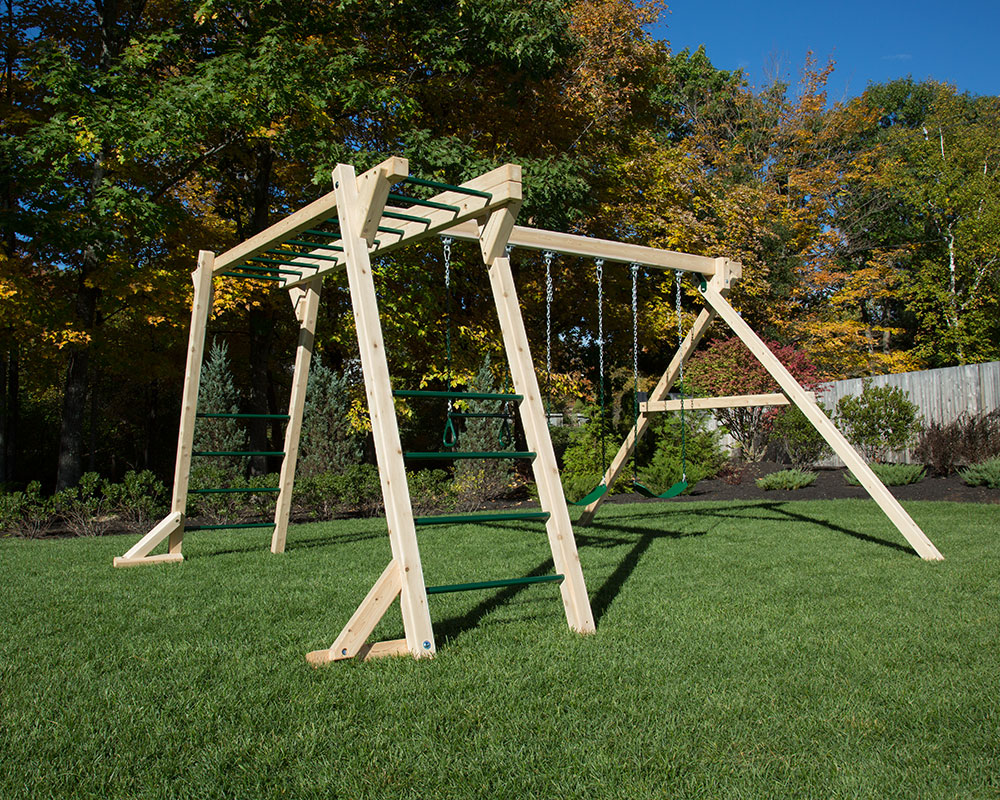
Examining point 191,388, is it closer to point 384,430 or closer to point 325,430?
point 384,430

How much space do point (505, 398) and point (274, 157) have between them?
42.1ft

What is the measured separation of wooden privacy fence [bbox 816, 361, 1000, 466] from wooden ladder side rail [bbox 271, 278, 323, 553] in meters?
10.9

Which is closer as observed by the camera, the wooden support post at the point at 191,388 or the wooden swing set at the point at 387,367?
the wooden swing set at the point at 387,367

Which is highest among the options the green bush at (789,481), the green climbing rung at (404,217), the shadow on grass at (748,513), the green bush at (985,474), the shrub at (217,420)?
the green climbing rung at (404,217)

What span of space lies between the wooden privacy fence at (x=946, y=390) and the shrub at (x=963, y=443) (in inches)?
30.3

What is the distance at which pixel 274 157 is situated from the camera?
1498 cm

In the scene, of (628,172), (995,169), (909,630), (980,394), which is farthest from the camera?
(995,169)

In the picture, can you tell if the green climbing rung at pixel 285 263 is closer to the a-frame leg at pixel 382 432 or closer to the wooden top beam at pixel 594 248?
the wooden top beam at pixel 594 248

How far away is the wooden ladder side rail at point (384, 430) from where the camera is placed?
350cm

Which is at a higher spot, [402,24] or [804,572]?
[402,24]

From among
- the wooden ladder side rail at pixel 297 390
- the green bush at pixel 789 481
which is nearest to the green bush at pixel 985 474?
the green bush at pixel 789 481

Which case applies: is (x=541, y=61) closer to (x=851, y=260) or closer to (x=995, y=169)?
(x=851, y=260)

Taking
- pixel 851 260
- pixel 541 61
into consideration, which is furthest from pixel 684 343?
pixel 851 260

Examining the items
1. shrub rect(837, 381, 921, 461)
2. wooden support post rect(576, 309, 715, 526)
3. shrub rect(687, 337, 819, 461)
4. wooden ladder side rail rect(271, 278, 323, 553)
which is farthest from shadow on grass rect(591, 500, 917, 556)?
shrub rect(687, 337, 819, 461)
